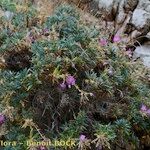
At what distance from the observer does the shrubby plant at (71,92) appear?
2.81 m

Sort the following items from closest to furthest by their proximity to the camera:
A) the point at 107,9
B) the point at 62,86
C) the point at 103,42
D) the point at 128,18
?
the point at 62,86 → the point at 103,42 → the point at 128,18 → the point at 107,9

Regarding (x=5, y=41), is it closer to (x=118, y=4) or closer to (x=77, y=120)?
(x=77, y=120)

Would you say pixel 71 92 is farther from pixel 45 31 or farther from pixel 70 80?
pixel 45 31

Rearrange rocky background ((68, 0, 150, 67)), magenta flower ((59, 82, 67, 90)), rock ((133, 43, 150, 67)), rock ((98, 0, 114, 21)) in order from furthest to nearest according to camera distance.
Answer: rock ((98, 0, 114, 21)), rocky background ((68, 0, 150, 67)), rock ((133, 43, 150, 67)), magenta flower ((59, 82, 67, 90))

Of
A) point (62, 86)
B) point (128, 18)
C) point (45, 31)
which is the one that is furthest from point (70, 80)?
point (128, 18)

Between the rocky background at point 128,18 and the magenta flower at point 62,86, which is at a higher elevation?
the magenta flower at point 62,86

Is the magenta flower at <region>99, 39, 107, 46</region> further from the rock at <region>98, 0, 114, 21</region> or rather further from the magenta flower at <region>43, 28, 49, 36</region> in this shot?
the rock at <region>98, 0, 114, 21</region>

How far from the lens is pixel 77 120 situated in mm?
2789

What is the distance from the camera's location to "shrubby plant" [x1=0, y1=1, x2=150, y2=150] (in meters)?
2.81

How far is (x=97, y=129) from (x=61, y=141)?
11.9 inches

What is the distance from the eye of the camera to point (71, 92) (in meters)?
2.90

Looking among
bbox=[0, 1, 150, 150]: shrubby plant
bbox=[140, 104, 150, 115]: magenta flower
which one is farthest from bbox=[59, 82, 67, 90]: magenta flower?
bbox=[140, 104, 150, 115]: magenta flower

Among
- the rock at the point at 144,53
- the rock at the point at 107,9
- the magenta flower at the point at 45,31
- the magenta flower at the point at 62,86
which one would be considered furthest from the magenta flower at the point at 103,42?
the rock at the point at 107,9

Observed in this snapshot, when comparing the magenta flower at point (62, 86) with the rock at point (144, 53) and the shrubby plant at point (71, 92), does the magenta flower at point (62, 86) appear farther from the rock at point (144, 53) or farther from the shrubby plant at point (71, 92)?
the rock at point (144, 53)
